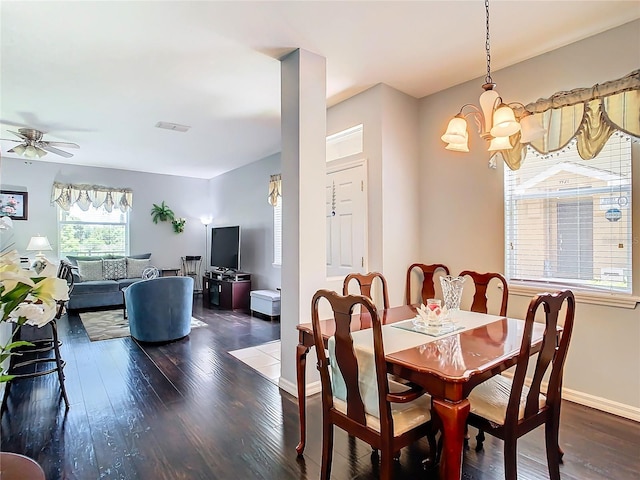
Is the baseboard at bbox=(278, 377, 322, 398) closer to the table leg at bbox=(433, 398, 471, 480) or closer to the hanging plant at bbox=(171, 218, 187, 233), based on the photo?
the table leg at bbox=(433, 398, 471, 480)

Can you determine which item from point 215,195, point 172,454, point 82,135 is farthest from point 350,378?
point 215,195

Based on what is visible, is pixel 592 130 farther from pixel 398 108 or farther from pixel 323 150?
pixel 323 150

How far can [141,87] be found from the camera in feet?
11.9

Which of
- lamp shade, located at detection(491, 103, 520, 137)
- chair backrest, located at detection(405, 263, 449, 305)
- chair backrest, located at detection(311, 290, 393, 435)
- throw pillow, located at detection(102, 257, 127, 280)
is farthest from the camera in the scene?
throw pillow, located at detection(102, 257, 127, 280)

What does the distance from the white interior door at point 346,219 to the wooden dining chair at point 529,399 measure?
207 centimetres

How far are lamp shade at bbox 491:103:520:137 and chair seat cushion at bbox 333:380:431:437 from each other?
1.45 m

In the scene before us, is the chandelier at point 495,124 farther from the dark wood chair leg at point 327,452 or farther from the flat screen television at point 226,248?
the flat screen television at point 226,248

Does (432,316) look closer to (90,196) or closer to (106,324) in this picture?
(106,324)

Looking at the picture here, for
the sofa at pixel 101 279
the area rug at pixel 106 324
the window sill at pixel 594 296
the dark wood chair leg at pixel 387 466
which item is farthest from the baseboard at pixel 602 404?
the sofa at pixel 101 279

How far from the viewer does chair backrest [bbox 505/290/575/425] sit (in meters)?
1.51

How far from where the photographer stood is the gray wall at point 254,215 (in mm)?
6426

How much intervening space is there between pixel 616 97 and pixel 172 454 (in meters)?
3.77

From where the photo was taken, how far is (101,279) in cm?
666

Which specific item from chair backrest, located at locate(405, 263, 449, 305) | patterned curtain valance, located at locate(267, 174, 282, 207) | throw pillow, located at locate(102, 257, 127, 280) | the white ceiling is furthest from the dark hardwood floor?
throw pillow, located at locate(102, 257, 127, 280)
